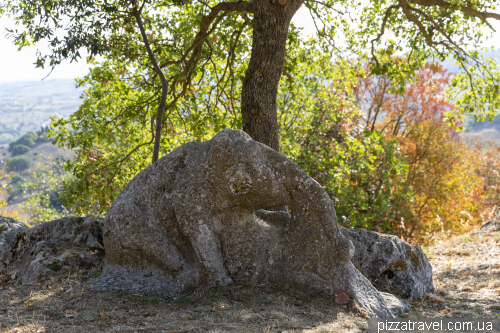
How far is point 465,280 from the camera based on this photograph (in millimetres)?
7223

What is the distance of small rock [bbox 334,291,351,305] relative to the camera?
16.2 feet

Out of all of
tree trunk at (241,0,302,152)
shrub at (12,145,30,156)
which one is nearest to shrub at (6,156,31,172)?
shrub at (12,145,30,156)

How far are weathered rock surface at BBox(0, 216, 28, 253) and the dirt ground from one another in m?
1.77

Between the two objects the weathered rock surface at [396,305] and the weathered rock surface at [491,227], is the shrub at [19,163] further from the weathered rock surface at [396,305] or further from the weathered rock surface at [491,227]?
A: the weathered rock surface at [396,305]

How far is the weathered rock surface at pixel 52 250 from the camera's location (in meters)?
5.80

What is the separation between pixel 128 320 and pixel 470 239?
9911 millimetres

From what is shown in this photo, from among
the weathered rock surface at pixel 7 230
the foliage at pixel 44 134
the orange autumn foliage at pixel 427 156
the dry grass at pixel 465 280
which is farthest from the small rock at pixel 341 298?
the orange autumn foliage at pixel 427 156

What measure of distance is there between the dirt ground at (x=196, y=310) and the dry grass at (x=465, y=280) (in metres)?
0.02

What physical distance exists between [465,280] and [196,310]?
5.50 m

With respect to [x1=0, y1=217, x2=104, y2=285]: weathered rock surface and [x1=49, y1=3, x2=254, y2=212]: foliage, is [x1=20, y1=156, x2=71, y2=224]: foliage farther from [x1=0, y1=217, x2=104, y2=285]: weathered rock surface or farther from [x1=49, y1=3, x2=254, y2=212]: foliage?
[x1=0, y1=217, x2=104, y2=285]: weathered rock surface

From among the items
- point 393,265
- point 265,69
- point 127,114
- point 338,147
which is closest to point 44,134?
point 127,114

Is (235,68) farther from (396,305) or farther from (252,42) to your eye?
(396,305)

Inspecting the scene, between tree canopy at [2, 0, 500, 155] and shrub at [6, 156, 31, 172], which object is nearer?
tree canopy at [2, 0, 500, 155]

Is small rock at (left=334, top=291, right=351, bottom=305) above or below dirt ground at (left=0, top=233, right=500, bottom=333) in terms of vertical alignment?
above
